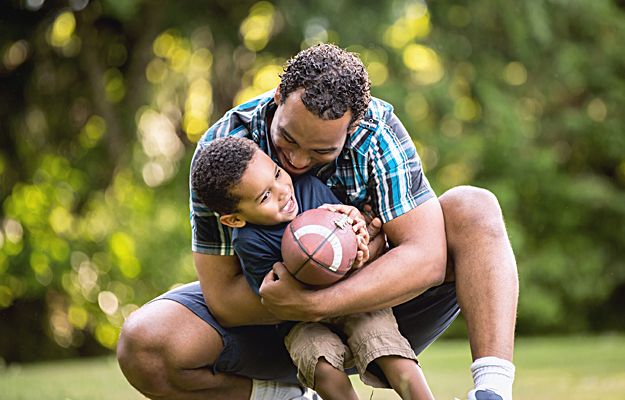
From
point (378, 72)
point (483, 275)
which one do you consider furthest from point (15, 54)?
point (483, 275)

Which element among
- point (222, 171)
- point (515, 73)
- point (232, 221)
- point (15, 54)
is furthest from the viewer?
point (515, 73)

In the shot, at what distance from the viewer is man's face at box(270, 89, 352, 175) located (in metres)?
2.04

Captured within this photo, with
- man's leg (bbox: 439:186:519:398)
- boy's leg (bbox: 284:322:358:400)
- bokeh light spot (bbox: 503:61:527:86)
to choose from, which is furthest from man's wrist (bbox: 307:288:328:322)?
bokeh light spot (bbox: 503:61:527:86)

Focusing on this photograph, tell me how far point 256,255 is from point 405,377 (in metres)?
0.66

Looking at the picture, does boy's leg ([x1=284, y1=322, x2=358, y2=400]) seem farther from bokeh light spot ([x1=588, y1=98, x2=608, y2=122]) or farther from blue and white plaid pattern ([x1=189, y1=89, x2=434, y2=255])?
bokeh light spot ([x1=588, y1=98, x2=608, y2=122])

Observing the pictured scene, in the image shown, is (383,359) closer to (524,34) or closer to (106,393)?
(106,393)

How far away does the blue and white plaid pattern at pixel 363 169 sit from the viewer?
222 centimetres

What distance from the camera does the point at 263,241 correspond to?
7.09 feet

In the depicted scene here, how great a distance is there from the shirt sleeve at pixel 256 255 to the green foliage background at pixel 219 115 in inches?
282

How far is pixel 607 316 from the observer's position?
1295 centimetres

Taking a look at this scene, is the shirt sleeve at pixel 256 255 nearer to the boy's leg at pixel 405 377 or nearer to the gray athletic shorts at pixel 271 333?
the gray athletic shorts at pixel 271 333

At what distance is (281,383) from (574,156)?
12421 mm

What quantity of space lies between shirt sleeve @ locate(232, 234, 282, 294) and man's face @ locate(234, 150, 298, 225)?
0.27ft

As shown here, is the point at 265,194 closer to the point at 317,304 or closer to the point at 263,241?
the point at 263,241
